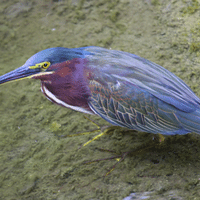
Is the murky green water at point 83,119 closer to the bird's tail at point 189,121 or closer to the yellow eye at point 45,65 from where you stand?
the bird's tail at point 189,121

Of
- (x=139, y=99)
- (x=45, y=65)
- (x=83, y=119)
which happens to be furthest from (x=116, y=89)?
(x=83, y=119)

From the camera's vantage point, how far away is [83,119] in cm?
268

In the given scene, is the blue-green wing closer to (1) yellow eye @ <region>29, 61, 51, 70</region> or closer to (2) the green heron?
(2) the green heron

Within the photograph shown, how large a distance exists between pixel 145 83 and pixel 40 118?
1.24 m

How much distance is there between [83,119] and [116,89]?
825 millimetres

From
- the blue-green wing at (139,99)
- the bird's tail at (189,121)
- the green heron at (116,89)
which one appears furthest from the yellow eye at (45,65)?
the bird's tail at (189,121)

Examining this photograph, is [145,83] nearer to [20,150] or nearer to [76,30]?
[20,150]

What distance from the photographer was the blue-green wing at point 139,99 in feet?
6.45

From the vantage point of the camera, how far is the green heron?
6.44ft

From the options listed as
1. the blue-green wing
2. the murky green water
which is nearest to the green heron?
the blue-green wing

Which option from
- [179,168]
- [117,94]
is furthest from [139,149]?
[117,94]

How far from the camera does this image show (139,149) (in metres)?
2.38

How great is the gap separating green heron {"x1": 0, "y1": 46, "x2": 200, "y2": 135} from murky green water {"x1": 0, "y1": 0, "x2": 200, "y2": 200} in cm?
42

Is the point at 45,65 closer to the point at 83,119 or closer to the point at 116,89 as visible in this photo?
the point at 116,89
